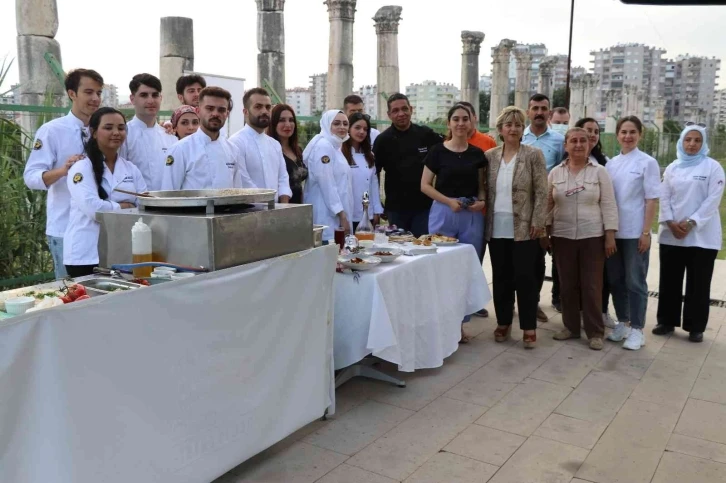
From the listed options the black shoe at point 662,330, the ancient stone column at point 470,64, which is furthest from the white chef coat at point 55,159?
the ancient stone column at point 470,64

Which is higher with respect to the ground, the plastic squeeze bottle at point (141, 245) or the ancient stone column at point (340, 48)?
the ancient stone column at point (340, 48)

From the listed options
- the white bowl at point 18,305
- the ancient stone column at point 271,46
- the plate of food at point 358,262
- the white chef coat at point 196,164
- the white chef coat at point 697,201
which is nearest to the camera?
the white bowl at point 18,305

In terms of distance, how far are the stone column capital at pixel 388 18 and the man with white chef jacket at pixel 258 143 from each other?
1184 cm

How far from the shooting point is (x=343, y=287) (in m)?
4.00

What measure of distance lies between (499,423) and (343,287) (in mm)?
1194

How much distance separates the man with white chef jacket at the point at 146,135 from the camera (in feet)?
14.3

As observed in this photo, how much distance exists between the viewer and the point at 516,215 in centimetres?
500

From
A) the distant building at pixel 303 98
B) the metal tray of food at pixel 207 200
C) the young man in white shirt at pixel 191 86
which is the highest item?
the distant building at pixel 303 98

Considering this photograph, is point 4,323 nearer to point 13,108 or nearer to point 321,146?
point 321,146

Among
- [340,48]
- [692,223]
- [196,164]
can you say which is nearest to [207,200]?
[196,164]

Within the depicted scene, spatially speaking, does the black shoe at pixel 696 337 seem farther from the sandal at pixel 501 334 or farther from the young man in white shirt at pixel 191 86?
the young man in white shirt at pixel 191 86

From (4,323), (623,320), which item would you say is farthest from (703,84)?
(4,323)

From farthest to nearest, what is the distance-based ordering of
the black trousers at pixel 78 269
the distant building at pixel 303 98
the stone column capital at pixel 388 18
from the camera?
the distant building at pixel 303 98 < the stone column capital at pixel 388 18 < the black trousers at pixel 78 269

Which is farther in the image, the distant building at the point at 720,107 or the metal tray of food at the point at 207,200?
the distant building at the point at 720,107
